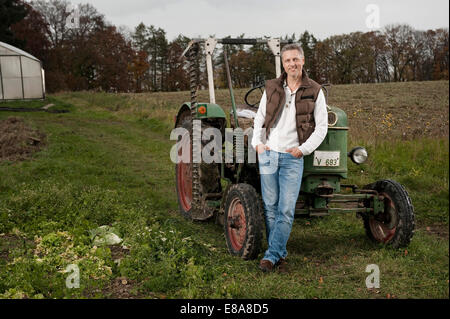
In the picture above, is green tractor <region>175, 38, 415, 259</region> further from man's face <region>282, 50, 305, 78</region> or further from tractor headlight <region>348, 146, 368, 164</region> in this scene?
man's face <region>282, 50, 305, 78</region>

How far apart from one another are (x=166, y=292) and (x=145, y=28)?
3799cm

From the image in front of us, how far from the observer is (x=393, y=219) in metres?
4.29

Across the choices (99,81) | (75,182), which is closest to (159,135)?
(75,182)

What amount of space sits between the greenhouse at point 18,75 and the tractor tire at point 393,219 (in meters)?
22.1

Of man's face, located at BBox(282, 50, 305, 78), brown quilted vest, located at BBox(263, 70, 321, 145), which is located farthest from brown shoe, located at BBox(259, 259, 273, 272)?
man's face, located at BBox(282, 50, 305, 78)

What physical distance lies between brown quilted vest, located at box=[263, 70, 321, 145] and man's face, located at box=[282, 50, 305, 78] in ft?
0.38

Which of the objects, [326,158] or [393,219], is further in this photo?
[393,219]

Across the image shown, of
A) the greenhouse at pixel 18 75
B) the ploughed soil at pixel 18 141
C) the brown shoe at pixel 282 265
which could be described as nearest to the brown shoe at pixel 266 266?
the brown shoe at pixel 282 265

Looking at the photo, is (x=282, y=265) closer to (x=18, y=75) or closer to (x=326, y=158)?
(x=326, y=158)

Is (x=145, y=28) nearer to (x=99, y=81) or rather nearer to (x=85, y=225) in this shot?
(x=99, y=81)

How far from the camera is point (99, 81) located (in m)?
38.3

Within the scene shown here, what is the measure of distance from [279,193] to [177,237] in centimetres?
123

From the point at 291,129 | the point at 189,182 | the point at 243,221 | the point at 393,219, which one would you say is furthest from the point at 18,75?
the point at 393,219

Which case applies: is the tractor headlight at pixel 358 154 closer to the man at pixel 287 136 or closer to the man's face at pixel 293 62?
the man at pixel 287 136
